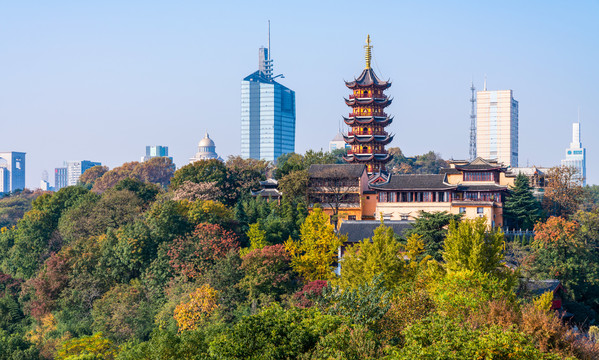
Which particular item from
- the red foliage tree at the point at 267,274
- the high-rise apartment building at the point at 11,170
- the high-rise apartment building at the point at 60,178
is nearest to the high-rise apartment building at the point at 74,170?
the high-rise apartment building at the point at 60,178

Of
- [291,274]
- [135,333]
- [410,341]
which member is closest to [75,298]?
[135,333]

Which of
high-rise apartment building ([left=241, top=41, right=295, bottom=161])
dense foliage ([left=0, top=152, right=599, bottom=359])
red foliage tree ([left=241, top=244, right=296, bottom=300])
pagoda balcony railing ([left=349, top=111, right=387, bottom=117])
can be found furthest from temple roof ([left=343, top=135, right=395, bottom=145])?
high-rise apartment building ([left=241, top=41, right=295, bottom=161])

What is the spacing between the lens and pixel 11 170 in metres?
181

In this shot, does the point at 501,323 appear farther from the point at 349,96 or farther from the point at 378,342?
the point at 349,96

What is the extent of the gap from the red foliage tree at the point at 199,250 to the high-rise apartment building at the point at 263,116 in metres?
104

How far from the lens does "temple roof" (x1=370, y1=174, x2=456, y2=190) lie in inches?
1725

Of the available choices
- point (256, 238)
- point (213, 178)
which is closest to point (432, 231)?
point (256, 238)

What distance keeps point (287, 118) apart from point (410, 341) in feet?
439

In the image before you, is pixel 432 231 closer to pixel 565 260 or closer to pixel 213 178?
pixel 565 260

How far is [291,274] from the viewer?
35719mm

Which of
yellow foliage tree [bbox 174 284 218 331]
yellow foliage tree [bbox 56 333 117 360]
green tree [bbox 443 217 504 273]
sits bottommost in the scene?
yellow foliage tree [bbox 56 333 117 360]

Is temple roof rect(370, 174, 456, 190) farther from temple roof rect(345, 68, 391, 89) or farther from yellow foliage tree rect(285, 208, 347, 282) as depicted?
temple roof rect(345, 68, 391, 89)

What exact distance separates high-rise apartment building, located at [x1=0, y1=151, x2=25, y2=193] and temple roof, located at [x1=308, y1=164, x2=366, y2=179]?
14737 centimetres

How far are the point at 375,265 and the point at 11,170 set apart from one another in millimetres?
170037
